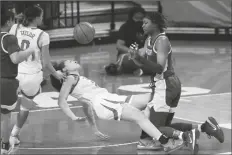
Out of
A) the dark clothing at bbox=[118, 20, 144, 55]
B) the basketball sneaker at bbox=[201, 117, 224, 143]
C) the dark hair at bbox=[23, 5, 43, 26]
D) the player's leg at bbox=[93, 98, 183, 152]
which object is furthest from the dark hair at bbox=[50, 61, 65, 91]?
the dark clothing at bbox=[118, 20, 144, 55]

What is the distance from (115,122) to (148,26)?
227 inches

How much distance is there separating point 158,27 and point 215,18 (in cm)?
1377

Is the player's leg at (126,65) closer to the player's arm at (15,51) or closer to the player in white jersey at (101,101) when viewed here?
the player in white jersey at (101,101)

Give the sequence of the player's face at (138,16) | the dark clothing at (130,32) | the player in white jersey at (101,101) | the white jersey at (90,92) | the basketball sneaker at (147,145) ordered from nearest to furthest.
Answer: the player in white jersey at (101,101)
the white jersey at (90,92)
the basketball sneaker at (147,145)
the player's face at (138,16)
the dark clothing at (130,32)

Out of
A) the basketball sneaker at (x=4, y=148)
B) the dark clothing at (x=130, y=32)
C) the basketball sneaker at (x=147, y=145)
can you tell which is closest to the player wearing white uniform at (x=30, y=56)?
the basketball sneaker at (x=4, y=148)

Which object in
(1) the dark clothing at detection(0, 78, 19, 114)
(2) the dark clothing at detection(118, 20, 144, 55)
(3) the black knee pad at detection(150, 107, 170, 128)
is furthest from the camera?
(2) the dark clothing at detection(118, 20, 144, 55)

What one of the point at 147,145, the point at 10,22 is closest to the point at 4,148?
the point at 10,22

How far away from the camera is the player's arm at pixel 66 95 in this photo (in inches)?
245

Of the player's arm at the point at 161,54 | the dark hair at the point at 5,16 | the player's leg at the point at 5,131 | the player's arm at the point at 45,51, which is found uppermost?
the dark hair at the point at 5,16

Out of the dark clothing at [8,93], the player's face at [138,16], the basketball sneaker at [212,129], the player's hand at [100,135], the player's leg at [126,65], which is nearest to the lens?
the dark clothing at [8,93]

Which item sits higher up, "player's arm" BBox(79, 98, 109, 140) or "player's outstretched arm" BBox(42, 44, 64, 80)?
"player's outstretched arm" BBox(42, 44, 64, 80)

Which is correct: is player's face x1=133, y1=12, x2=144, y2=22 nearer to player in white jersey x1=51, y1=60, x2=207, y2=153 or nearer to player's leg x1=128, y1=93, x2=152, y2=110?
player's leg x1=128, y1=93, x2=152, y2=110

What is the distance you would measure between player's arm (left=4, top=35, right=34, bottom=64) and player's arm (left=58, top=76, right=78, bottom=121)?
103 centimetres

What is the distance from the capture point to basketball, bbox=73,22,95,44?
16.7ft
